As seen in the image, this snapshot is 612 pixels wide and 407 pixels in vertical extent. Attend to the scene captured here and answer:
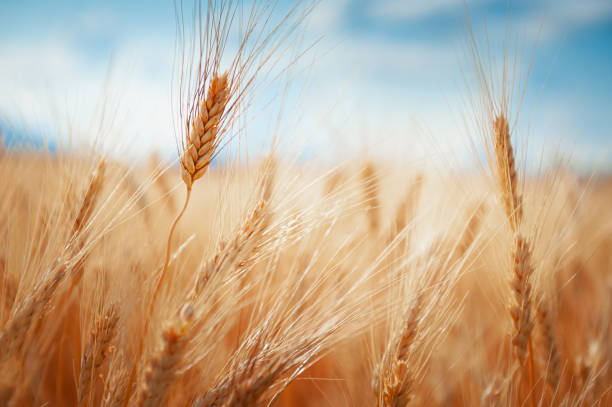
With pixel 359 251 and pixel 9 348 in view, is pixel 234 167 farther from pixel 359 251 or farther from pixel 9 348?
pixel 359 251

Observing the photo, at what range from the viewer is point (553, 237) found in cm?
120

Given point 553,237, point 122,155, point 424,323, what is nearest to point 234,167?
point 122,155

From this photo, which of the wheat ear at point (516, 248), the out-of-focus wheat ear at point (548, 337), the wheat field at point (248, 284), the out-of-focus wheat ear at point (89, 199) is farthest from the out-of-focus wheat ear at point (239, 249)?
the out-of-focus wheat ear at point (548, 337)

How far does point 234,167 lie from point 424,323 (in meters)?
0.79

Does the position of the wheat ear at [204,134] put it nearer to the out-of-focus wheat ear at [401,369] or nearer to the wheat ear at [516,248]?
the out-of-focus wheat ear at [401,369]

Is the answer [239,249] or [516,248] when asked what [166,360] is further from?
[516,248]

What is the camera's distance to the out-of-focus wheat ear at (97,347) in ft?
2.87

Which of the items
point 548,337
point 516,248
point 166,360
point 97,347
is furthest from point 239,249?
point 548,337

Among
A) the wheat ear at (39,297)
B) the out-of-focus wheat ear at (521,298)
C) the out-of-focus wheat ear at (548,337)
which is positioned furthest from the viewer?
the out-of-focus wheat ear at (548,337)

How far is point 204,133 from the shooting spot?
90cm

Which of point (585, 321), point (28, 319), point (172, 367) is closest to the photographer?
point (172, 367)

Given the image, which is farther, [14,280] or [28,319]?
[14,280]

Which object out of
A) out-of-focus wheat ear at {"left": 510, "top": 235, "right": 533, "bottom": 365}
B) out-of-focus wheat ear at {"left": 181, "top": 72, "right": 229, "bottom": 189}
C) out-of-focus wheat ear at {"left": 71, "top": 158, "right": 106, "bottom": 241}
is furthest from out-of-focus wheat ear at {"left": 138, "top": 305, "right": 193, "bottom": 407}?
out-of-focus wheat ear at {"left": 510, "top": 235, "right": 533, "bottom": 365}

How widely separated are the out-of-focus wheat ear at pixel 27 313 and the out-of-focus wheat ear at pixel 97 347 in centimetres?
14
